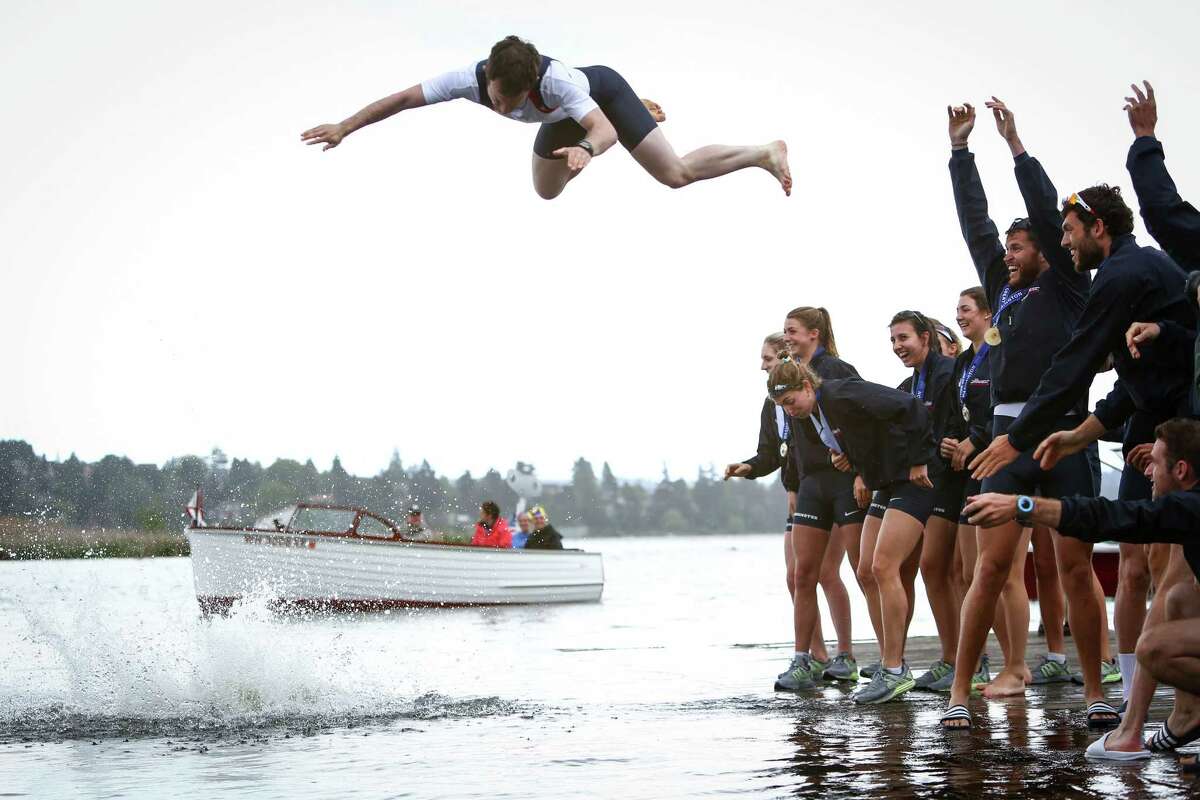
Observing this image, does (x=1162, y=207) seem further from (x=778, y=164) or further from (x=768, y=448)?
(x=768, y=448)

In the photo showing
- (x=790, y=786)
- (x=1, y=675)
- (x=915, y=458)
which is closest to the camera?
(x=790, y=786)

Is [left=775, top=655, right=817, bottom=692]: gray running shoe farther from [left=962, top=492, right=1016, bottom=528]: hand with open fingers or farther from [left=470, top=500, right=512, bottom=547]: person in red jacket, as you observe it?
[left=470, top=500, right=512, bottom=547]: person in red jacket

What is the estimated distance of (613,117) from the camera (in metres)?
8.04

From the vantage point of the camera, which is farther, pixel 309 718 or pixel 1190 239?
pixel 309 718

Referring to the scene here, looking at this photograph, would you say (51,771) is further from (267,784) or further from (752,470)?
(752,470)

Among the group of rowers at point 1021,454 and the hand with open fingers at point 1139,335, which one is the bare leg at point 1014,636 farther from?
the hand with open fingers at point 1139,335

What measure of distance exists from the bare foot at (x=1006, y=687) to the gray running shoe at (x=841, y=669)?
5.73 feet

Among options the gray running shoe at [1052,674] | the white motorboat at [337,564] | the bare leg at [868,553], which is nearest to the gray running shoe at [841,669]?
the bare leg at [868,553]

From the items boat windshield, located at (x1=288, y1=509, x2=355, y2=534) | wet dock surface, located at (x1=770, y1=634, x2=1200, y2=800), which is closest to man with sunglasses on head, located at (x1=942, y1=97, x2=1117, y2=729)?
wet dock surface, located at (x1=770, y1=634, x2=1200, y2=800)

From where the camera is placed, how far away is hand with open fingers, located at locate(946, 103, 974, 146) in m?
7.57

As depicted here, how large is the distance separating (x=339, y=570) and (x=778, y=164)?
59.4 ft

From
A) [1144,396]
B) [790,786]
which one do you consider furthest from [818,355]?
[790,786]

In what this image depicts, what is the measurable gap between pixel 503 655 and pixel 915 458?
263 inches

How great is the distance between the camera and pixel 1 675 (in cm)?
1141
